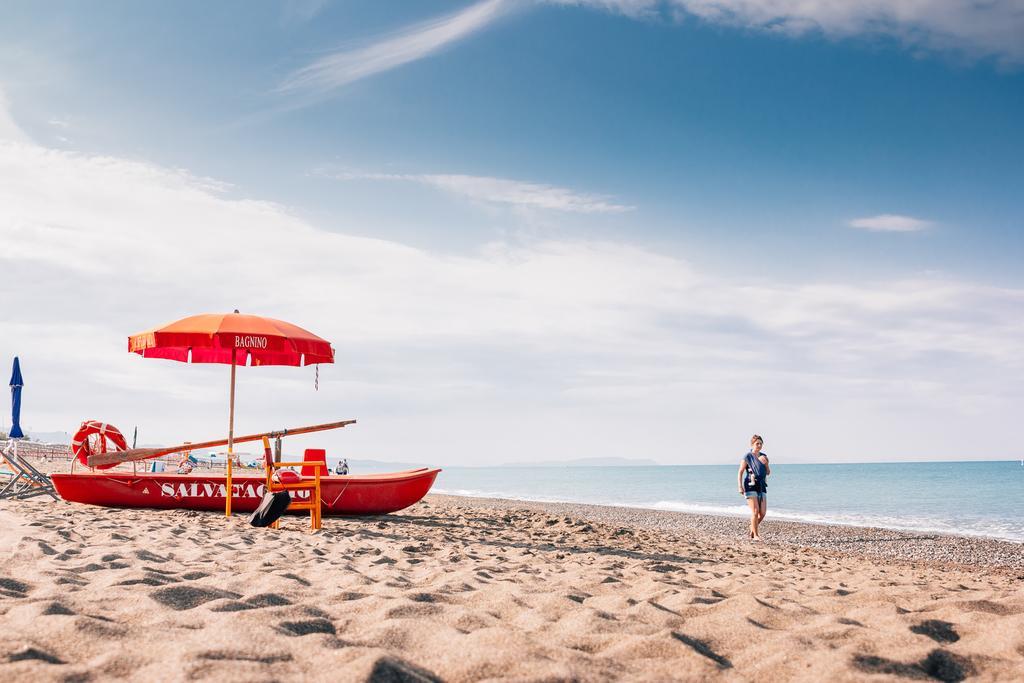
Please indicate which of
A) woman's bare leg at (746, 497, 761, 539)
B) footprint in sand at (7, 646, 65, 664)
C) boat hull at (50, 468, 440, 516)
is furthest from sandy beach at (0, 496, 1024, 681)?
woman's bare leg at (746, 497, 761, 539)

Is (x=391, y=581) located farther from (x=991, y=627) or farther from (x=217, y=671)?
(x=991, y=627)

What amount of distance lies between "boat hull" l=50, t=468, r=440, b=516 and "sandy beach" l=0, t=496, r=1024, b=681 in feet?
10.6

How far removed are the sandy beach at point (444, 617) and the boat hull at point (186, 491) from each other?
3.23 meters

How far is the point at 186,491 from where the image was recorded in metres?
10.2

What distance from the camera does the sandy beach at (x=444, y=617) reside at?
8.65ft

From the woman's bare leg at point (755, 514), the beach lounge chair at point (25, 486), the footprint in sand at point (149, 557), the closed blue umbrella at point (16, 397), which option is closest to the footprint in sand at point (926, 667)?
the footprint in sand at point (149, 557)

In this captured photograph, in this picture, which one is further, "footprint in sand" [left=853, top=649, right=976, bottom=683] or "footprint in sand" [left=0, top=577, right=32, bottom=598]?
"footprint in sand" [left=0, top=577, right=32, bottom=598]

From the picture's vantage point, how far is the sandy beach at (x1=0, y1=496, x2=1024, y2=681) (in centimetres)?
264

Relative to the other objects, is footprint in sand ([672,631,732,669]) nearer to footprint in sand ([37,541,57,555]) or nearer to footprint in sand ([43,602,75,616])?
footprint in sand ([43,602,75,616])

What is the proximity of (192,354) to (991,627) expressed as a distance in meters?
10.1

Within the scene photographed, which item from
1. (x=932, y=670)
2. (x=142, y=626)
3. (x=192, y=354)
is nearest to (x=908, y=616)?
(x=932, y=670)

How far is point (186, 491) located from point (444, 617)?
816 cm

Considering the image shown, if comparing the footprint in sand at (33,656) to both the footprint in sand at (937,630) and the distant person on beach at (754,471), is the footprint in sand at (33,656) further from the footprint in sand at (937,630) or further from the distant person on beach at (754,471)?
the distant person on beach at (754,471)

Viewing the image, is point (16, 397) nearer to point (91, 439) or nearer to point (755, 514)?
point (91, 439)
